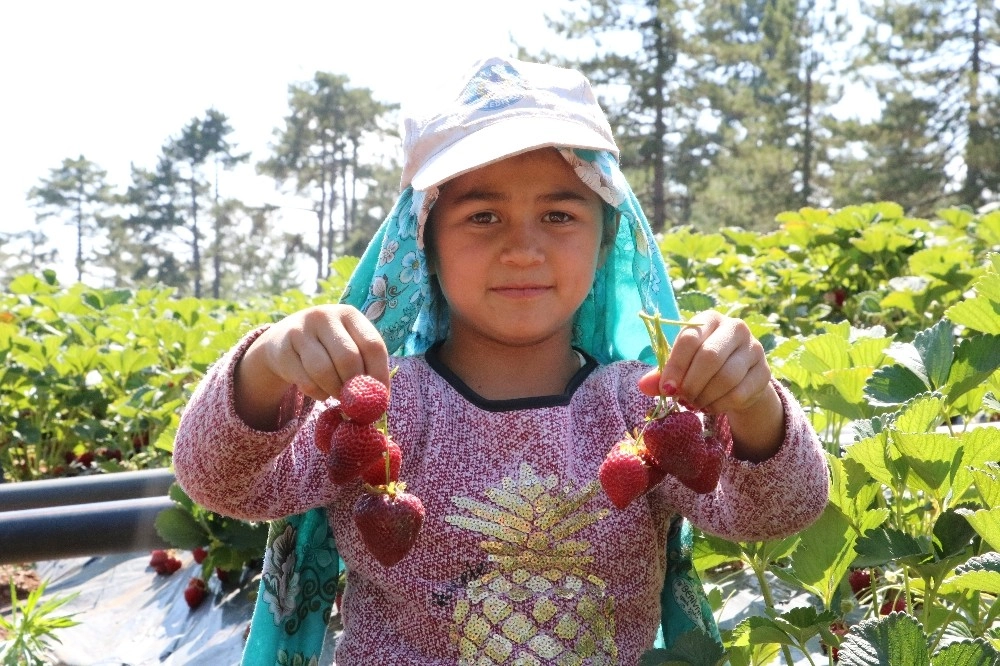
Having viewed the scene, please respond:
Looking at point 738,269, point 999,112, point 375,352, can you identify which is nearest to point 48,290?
→ point 738,269

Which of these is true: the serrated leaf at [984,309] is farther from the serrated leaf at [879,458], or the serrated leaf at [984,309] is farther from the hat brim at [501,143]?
the hat brim at [501,143]

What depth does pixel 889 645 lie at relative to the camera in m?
0.78

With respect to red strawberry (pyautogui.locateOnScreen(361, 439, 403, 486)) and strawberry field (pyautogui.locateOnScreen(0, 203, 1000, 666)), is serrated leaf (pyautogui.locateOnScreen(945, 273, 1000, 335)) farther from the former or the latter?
red strawberry (pyautogui.locateOnScreen(361, 439, 403, 486))

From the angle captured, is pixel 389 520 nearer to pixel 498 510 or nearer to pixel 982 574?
pixel 498 510

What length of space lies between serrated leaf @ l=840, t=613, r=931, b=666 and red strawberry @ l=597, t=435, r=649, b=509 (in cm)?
28

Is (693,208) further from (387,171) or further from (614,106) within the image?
(387,171)

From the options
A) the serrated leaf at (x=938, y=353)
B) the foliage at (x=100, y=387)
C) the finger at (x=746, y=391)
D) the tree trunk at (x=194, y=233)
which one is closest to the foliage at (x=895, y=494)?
the serrated leaf at (x=938, y=353)

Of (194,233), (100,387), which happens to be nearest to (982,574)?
(100,387)

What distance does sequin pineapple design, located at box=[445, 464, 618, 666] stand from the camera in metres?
1.26

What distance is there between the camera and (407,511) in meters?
1.02

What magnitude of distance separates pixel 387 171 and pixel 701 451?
36.1 meters

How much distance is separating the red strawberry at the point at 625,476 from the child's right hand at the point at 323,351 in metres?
0.26

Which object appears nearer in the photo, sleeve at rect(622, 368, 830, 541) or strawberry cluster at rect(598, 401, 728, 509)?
strawberry cluster at rect(598, 401, 728, 509)

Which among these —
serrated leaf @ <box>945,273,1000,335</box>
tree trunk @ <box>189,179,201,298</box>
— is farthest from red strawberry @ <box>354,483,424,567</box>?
tree trunk @ <box>189,179,201,298</box>
